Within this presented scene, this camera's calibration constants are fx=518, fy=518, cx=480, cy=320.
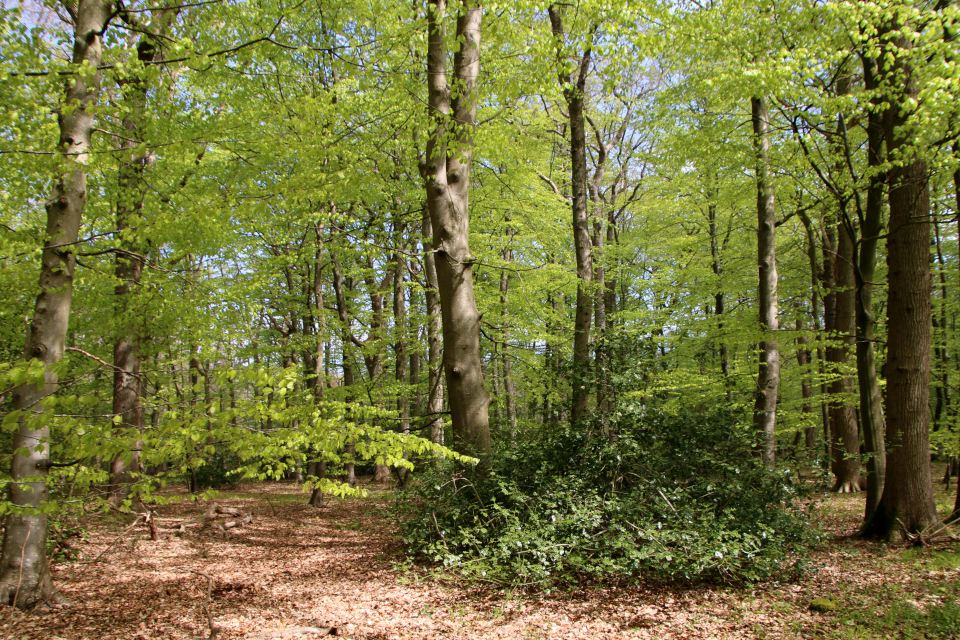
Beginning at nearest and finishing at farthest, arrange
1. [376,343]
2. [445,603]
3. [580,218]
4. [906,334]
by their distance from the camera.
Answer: [445,603] → [906,334] → [580,218] → [376,343]

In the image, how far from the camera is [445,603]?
15.9 ft

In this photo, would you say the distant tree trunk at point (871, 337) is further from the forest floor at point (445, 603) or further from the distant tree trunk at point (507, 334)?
the distant tree trunk at point (507, 334)

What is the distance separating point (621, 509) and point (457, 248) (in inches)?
136

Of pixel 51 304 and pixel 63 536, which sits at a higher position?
pixel 51 304

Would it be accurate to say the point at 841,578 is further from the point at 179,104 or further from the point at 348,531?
the point at 179,104

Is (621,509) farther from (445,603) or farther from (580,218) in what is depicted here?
(580,218)

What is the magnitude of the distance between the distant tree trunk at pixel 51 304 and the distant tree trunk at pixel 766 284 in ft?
26.6

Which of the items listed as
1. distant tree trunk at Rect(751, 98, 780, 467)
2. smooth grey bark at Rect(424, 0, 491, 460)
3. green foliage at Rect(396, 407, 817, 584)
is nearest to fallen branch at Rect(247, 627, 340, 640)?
green foliage at Rect(396, 407, 817, 584)

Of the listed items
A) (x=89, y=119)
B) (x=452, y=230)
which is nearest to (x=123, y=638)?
(x=89, y=119)

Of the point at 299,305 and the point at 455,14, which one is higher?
the point at 455,14

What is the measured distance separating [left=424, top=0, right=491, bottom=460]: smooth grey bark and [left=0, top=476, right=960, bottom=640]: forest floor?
67.8 inches

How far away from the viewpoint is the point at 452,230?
629 centimetres

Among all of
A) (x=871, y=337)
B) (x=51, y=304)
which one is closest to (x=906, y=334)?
(x=871, y=337)

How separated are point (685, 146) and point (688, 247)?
6.48 metres
